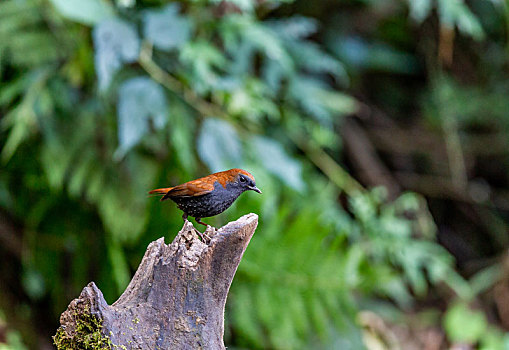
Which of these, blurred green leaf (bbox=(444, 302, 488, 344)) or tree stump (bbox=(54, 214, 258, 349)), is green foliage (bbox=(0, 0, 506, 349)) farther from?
tree stump (bbox=(54, 214, 258, 349))

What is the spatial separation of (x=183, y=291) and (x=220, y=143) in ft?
3.85

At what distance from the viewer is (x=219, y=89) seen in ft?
7.45

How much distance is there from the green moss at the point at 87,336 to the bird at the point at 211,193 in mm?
256

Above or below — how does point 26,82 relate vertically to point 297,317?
above

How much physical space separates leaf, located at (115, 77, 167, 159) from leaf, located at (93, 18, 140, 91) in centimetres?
11

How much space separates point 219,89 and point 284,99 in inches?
27.1

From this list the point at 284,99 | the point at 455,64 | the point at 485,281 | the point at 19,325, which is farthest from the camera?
the point at 455,64

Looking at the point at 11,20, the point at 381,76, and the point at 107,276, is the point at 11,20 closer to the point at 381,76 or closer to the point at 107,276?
the point at 107,276

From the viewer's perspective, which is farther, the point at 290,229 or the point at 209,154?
the point at 290,229

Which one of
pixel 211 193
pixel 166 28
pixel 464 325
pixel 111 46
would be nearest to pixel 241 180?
pixel 211 193

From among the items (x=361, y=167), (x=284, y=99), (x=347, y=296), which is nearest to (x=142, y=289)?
(x=347, y=296)

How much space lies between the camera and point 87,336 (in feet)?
3.21

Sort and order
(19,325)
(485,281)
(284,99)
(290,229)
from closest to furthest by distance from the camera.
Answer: (19,325), (290,229), (284,99), (485,281)

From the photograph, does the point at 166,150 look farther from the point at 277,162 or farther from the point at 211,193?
the point at 211,193
